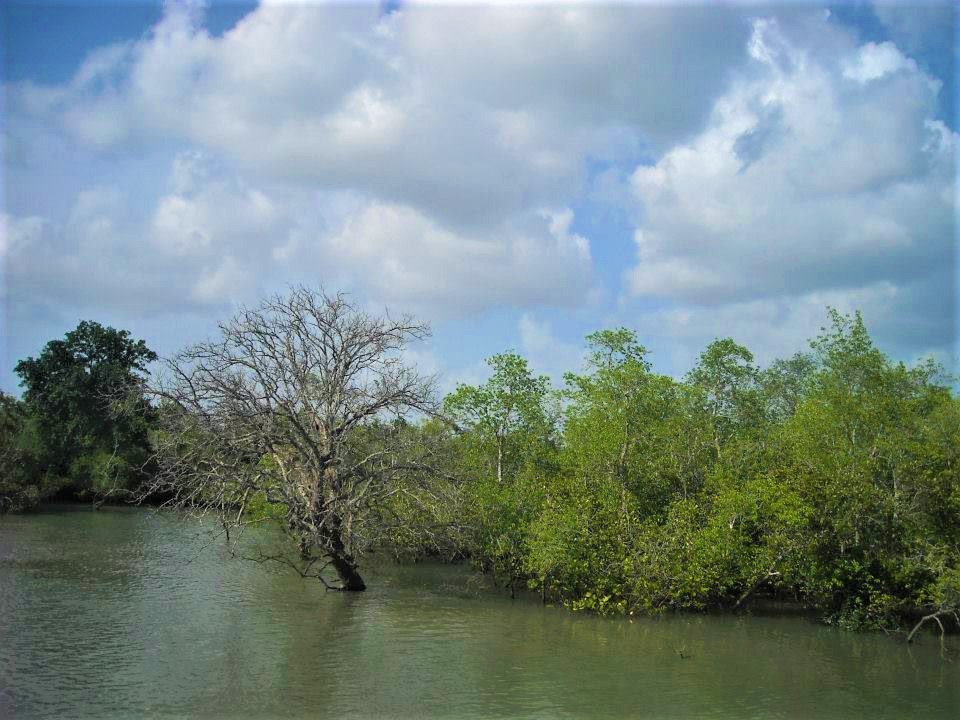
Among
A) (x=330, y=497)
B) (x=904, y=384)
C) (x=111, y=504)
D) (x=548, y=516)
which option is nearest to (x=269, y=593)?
(x=330, y=497)

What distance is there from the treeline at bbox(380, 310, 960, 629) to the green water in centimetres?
115

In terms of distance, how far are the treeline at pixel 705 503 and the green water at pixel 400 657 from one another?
3.79ft

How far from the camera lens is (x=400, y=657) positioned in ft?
54.2

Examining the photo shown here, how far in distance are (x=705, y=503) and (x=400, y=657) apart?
10345 mm

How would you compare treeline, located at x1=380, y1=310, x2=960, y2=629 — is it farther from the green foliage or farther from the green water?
the green foliage

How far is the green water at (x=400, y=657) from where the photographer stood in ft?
45.0

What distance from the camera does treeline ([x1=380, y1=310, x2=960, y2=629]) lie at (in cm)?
2011

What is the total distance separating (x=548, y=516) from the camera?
21672 millimetres

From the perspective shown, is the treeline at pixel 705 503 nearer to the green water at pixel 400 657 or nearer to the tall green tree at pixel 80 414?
the green water at pixel 400 657

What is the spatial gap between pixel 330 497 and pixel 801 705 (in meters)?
11.9

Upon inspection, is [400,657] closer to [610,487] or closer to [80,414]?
[610,487]

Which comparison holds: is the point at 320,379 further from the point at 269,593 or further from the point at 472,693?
the point at 472,693

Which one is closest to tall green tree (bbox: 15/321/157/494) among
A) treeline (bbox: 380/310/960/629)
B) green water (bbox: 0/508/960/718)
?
green water (bbox: 0/508/960/718)

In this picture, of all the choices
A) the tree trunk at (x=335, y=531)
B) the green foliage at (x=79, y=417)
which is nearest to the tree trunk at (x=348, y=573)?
the tree trunk at (x=335, y=531)
